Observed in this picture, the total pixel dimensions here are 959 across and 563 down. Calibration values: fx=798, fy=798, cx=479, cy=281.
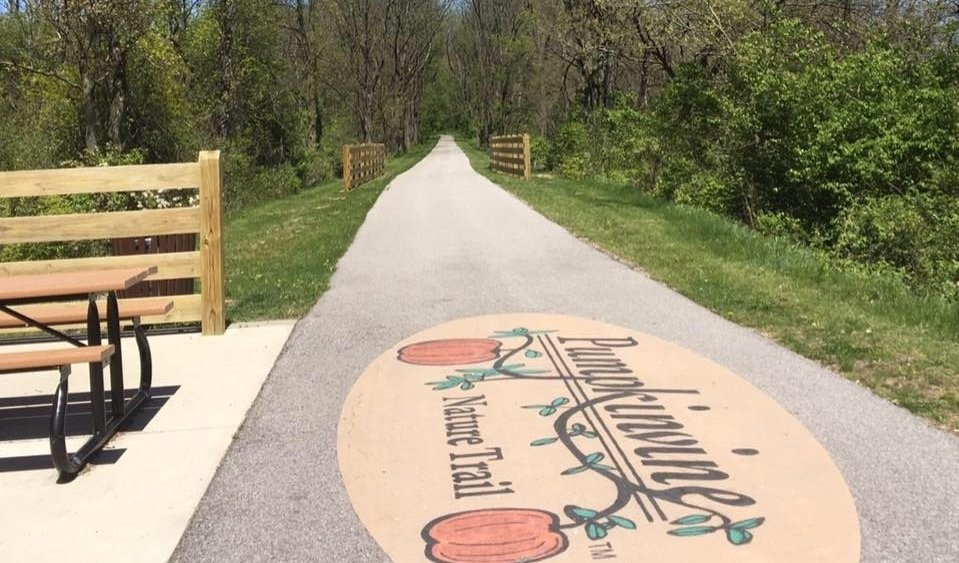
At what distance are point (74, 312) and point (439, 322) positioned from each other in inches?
112

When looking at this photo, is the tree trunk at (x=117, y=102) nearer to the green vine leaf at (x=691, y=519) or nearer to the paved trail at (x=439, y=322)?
the paved trail at (x=439, y=322)

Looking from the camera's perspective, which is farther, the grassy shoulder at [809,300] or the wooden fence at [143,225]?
the wooden fence at [143,225]

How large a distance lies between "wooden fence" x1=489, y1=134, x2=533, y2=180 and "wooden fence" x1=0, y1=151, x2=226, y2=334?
18358 millimetres

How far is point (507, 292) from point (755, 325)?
7.93ft

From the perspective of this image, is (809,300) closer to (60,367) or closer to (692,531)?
(692,531)

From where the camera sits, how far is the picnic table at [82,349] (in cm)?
388

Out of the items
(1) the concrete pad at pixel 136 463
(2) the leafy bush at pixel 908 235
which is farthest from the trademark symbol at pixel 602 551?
(2) the leafy bush at pixel 908 235

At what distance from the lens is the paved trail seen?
337 centimetres

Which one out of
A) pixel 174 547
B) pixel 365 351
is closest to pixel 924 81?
pixel 365 351

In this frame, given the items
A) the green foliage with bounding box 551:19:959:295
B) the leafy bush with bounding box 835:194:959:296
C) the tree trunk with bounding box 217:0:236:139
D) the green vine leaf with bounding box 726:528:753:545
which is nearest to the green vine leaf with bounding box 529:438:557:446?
the green vine leaf with bounding box 726:528:753:545

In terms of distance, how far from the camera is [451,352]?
596cm

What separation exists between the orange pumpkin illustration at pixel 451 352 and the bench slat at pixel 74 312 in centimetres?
171

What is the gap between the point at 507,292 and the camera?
314 inches

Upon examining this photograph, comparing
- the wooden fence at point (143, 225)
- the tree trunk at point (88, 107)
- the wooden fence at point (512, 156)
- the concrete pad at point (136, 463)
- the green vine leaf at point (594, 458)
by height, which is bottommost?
the concrete pad at point (136, 463)
